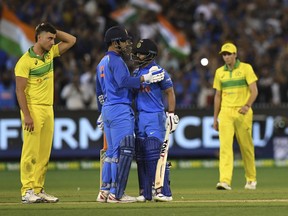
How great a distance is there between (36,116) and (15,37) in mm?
10517

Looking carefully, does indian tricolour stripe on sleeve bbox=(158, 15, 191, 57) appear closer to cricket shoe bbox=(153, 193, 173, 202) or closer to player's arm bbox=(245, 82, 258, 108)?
player's arm bbox=(245, 82, 258, 108)

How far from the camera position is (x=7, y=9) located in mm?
23141

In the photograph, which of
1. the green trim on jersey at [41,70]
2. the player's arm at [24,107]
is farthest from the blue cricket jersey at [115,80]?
the player's arm at [24,107]

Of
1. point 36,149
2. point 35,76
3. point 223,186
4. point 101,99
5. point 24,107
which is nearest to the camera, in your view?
point 24,107

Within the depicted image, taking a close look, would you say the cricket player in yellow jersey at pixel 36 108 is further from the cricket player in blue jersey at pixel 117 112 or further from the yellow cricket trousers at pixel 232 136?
the yellow cricket trousers at pixel 232 136

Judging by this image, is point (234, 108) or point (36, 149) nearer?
point (36, 149)

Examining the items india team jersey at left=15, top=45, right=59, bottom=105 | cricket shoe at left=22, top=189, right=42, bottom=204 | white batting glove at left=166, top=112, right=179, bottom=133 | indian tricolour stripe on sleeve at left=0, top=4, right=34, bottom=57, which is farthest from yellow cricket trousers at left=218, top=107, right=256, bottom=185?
indian tricolour stripe on sleeve at left=0, top=4, right=34, bottom=57

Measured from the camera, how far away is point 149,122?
483 inches

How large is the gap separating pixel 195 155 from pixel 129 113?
31.6 ft

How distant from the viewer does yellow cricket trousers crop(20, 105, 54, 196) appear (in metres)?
12.3

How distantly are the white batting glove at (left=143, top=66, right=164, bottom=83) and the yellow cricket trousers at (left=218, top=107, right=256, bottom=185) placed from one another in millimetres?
3698

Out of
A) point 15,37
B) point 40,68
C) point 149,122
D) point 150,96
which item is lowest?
point 149,122

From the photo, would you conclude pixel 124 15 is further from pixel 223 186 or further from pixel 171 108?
pixel 171 108

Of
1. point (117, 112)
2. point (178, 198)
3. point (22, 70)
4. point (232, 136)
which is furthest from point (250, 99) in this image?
point (22, 70)
